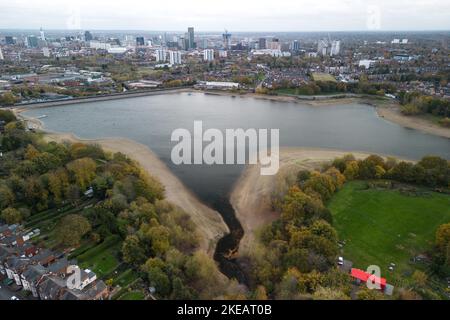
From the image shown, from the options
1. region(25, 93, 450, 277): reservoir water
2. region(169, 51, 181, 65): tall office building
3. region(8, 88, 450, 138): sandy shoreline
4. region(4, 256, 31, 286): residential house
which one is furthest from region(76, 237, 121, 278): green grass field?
region(169, 51, 181, 65): tall office building

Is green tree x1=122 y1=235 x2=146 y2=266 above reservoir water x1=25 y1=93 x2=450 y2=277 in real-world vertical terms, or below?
below

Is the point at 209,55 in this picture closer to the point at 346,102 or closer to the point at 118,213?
the point at 346,102

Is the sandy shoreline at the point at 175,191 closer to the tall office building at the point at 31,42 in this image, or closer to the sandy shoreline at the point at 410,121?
the sandy shoreline at the point at 410,121

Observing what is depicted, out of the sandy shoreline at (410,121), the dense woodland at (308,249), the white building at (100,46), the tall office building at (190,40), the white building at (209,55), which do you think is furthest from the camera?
the tall office building at (190,40)

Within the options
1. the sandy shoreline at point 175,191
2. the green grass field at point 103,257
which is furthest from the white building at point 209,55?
the green grass field at point 103,257

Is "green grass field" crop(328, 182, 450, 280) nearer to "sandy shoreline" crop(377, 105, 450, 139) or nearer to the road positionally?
the road

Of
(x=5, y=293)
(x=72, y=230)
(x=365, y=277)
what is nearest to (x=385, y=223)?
(x=365, y=277)
